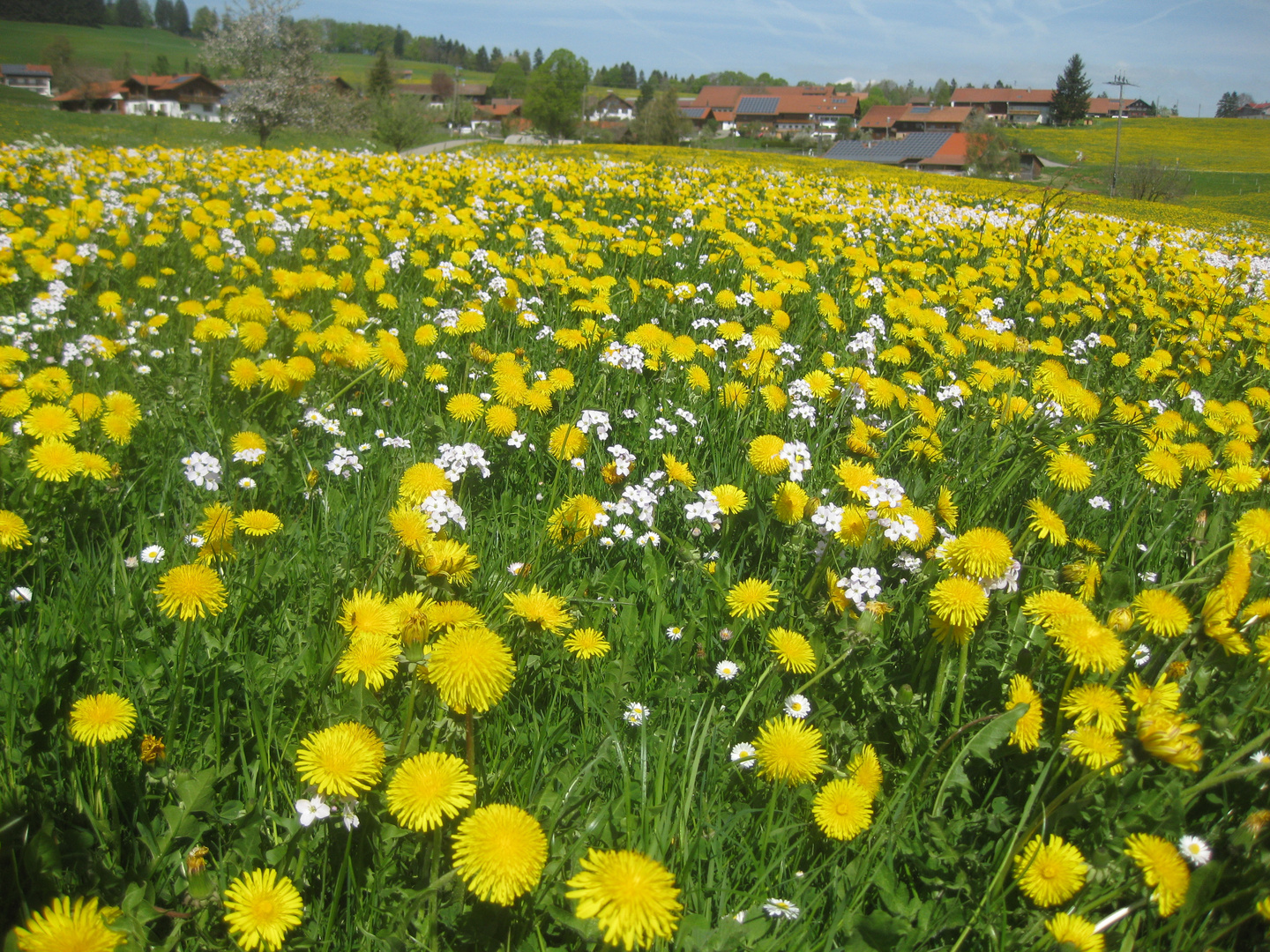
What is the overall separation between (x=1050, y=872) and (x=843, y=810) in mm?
347

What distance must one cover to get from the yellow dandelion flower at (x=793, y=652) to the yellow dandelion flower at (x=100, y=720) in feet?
4.12

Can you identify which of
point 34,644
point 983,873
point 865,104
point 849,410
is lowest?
point 983,873

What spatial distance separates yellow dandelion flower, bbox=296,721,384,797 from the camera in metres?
1.10

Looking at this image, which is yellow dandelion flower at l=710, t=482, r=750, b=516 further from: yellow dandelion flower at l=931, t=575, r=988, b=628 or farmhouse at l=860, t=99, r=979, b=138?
farmhouse at l=860, t=99, r=979, b=138

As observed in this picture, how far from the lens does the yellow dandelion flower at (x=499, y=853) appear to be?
3.32ft

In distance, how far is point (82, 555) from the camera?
1.89 meters

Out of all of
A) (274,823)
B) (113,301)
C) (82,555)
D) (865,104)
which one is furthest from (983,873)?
(865,104)

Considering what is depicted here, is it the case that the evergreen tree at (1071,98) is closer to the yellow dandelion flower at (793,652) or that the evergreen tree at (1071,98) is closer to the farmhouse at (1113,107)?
the farmhouse at (1113,107)

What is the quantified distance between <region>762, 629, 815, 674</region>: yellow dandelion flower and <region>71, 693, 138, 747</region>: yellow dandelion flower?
49.4 inches

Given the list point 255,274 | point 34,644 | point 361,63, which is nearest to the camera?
point 34,644

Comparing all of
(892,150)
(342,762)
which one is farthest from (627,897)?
(892,150)

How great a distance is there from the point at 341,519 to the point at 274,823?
103 centimetres

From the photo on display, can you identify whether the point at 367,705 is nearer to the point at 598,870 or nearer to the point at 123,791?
the point at 123,791

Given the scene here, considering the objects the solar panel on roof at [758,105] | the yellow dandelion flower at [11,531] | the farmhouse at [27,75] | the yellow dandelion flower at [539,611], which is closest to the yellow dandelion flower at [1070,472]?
the yellow dandelion flower at [539,611]
